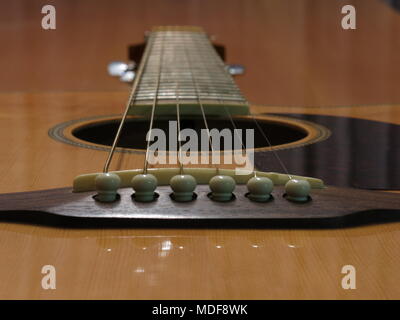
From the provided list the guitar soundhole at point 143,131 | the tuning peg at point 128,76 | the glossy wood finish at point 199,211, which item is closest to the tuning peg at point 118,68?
the tuning peg at point 128,76

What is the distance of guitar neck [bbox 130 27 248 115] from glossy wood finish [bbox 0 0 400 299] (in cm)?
18

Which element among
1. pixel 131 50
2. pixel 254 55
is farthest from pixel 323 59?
pixel 131 50

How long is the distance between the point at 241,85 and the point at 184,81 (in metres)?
0.97

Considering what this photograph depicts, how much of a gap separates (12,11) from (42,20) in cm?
12

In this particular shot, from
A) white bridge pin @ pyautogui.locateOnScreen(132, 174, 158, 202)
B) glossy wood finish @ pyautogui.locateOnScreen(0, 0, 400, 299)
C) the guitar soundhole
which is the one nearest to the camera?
glossy wood finish @ pyautogui.locateOnScreen(0, 0, 400, 299)

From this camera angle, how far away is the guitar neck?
3.11 feet

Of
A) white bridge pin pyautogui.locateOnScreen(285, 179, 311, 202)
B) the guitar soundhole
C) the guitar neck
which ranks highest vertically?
the guitar neck

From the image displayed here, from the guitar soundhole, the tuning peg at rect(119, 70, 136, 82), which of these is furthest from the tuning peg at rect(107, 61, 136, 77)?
the guitar soundhole

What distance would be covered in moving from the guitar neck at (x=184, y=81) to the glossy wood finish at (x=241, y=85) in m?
Result: 0.18

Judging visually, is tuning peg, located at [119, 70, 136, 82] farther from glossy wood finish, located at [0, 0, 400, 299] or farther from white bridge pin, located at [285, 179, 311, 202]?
white bridge pin, located at [285, 179, 311, 202]

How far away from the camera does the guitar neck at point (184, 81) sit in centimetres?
95

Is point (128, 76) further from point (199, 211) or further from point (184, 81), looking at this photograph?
point (199, 211)
